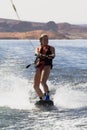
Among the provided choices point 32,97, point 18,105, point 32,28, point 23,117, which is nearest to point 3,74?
point 32,97

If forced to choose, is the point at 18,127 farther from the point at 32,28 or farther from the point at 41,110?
the point at 32,28

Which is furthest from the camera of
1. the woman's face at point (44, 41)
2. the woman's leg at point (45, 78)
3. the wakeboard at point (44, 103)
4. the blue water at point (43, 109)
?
the woman's leg at point (45, 78)

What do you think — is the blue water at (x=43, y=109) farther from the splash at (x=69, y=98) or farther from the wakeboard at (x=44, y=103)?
the wakeboard at (x=44, y=103)

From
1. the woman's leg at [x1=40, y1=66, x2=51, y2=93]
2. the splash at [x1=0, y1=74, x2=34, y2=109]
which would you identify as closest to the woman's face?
the woman's leg at [x1=40, y1=66, x2=51, y2=93]

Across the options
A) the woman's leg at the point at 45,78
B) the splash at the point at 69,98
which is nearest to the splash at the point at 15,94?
the woman's leg at the point at 45,78

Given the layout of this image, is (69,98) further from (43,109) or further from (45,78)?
(43,109)

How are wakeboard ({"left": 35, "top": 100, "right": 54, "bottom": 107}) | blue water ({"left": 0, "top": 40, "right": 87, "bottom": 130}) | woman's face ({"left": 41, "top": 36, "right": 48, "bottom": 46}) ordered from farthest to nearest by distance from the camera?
woman's face ({"left": 41, "top": 36, "right": 48, "bottom": 46}), wakeboard ({"left": 35, "top": 100, "right": 54, "bottom": 107}), blue water ({"left": 0, "top": 40, "right": 87, "bottom": 130})

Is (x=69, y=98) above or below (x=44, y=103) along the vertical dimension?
below

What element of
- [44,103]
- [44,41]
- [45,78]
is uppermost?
[44,41]

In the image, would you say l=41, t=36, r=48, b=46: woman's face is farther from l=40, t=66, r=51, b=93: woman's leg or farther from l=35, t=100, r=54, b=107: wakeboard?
l=35, t=100, r=54, b=107: wakeboard

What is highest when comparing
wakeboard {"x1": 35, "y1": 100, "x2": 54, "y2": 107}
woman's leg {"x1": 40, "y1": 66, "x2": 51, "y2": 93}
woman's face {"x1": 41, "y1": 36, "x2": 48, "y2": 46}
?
woman's face {"x1": 41, "y1": 36, "x2": 48, "y2": 46}

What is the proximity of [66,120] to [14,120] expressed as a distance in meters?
1.07

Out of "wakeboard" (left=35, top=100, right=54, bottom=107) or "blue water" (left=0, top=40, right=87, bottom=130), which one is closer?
"blue water" (left=0, top=40, right=87, bottom=130)

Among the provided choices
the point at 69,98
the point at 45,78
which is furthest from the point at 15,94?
the point at 45,78
